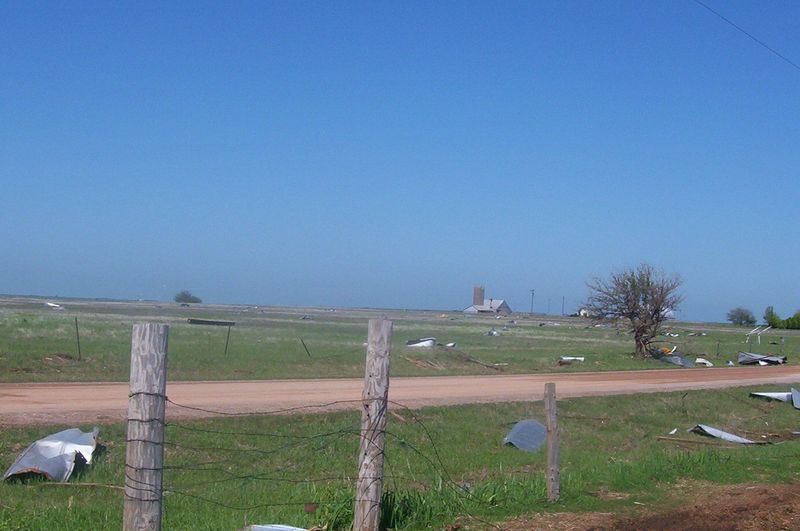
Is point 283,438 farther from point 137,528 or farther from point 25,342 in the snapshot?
point 25,342

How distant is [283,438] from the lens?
16891mm

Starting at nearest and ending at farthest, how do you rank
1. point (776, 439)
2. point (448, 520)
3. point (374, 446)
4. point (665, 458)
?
point (374, 446), point (448, 520), point (665, 458), point (776, 439)

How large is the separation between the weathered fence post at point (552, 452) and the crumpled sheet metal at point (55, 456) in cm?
642

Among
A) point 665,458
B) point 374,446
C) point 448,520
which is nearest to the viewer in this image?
point 374,446

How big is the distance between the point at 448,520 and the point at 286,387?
1663 centimetres

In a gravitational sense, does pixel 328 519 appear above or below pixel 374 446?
below

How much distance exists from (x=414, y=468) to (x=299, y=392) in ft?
30.3

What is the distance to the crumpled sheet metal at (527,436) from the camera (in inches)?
713

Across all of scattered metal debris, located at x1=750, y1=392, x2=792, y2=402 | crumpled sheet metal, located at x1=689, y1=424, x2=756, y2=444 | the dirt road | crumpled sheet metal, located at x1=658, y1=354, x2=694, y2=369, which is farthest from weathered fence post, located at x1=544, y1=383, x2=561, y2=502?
crumpled sheet metal, located at x1=658, y1=354, x2=694, y2=369

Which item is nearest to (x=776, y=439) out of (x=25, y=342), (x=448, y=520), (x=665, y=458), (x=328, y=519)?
(x=665, y=458)

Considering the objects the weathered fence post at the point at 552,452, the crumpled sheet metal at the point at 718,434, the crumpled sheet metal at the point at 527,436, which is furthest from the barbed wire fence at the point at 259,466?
the crumpled sheet metal at the point at 718,434

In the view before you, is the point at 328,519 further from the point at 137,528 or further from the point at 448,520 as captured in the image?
the point at 137,528

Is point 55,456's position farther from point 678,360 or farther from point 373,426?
point 678,360

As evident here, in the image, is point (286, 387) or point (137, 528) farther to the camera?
point (286, 387)
